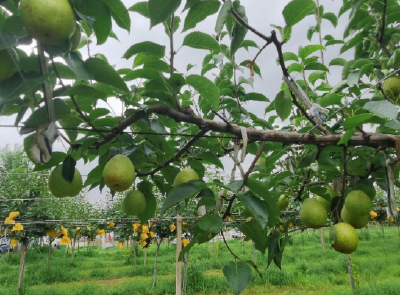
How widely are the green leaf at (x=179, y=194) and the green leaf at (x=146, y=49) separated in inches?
15.0

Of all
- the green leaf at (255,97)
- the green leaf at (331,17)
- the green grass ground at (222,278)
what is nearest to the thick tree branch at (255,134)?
the green leaf at (255,97)

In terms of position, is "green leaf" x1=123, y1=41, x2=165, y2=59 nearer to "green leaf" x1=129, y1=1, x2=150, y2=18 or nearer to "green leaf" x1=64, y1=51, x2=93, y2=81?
"green leaf" x1=129, y1=1, x2=150, y2=18

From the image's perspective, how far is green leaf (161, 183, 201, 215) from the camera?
0.82m

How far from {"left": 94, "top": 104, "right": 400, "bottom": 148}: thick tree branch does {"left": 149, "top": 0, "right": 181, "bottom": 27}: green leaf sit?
0.28 meters

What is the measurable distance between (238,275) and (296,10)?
73cm

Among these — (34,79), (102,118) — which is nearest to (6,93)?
(34,79)

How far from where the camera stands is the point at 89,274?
26.9 ft

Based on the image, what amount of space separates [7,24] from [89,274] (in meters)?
8.59

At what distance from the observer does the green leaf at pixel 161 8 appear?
0.64 meters

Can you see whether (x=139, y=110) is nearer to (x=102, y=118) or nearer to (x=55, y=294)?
(x=102, y=118)

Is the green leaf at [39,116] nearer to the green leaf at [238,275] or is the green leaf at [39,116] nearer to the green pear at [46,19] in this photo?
the green pear at [46,19]

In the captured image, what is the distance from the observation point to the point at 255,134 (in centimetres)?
105

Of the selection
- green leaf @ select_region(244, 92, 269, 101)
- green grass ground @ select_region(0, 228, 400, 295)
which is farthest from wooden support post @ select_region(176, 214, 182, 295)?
green leaf @ select_region(244, 92, 269, 101)

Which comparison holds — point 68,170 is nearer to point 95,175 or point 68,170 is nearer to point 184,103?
point 95,175
